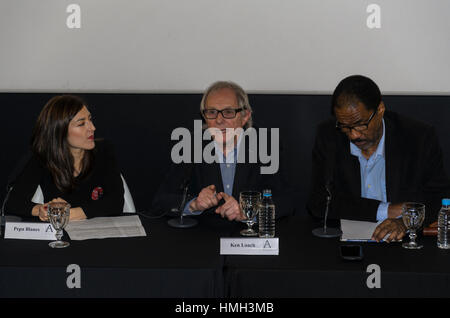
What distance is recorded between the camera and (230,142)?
300cm

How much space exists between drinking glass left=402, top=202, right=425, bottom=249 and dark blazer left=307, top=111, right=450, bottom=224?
1.61 ft

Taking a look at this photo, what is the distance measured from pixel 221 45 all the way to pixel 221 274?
7.60 ft

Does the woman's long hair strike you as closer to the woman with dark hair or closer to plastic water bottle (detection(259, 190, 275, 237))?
the woman with dark hair

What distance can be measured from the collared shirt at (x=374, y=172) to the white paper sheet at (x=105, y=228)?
1.11m

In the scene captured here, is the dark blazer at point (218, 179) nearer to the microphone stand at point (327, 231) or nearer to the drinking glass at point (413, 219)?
the microphone stand at point (327, 231)

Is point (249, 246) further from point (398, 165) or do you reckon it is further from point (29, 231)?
point (398, 165)

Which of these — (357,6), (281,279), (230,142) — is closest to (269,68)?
(357,6)

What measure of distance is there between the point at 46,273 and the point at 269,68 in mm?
2406

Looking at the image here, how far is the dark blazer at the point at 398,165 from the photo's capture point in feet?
9.36

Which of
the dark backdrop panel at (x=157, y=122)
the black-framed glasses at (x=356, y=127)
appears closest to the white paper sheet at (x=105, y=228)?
Answer: the black-framed glasses at (x=356, y=127)

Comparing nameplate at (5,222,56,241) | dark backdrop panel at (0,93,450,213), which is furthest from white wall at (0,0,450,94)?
nameplate at (5,222,56,241)

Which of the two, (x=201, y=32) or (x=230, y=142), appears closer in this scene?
(x=230, y=142)

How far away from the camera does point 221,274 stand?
206 cm
